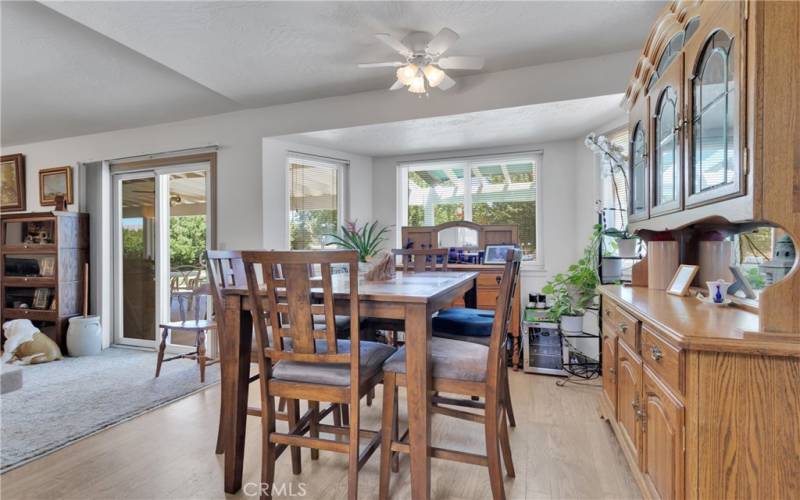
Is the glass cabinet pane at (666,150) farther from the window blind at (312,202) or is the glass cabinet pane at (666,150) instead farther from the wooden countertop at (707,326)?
the window blind at (312,202)

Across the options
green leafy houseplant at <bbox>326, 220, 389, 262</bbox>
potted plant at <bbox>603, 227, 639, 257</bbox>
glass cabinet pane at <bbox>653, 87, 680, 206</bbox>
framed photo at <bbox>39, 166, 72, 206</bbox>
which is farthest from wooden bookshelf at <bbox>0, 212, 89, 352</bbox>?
glass cabinet pane at <bbox>653, 87, 680, 206</bbox>

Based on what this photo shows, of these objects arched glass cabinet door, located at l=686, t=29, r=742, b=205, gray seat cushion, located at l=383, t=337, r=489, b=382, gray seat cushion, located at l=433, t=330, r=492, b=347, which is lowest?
gray seat cushion, located at l=433, t=330, r=492, b=347

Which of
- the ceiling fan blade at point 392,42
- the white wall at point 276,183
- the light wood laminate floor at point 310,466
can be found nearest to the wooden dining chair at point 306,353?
the light wood laminate floor at point 310,466

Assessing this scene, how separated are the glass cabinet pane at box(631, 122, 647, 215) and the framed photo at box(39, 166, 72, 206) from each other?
5.66 metres

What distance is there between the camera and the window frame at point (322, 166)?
3834mm

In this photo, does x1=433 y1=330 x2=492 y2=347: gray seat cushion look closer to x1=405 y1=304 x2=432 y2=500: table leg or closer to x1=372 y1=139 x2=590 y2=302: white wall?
x1=405 y1=304 x2=432 y2=500: table leg

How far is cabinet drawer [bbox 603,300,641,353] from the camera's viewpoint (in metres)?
1.62

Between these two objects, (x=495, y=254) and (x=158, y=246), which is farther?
(x=158, y=246)

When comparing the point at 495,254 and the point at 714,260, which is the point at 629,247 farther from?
the point at 495,254

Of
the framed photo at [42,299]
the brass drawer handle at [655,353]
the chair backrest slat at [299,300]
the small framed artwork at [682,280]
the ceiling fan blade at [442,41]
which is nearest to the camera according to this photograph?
the brass drawer handle at [655,353]

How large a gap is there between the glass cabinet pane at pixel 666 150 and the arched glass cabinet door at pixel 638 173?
7.0 inches

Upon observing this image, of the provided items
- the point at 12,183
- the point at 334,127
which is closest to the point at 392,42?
the point at 334,127

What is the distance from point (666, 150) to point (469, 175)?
8.07 feet

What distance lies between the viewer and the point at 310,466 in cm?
193
